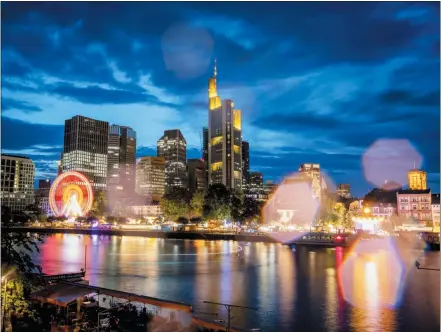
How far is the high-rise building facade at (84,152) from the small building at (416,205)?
5412 inches

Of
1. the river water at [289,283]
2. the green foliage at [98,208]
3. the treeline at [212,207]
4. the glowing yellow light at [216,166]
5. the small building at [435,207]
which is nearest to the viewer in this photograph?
the river water at [289,283]

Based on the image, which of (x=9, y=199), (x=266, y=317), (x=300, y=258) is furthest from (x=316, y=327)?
(x=9, y=199)

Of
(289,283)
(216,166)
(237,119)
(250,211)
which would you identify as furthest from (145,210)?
(289,283)

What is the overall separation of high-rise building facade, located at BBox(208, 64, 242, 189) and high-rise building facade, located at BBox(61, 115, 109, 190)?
56392mm

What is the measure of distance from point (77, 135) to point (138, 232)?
121666mm

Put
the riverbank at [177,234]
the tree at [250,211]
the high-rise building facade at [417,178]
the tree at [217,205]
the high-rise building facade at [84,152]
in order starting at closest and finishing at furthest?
the riverbank at [177,234]
the tree at [217,205]
the tree at [250,211]
the high-rise building facade at [417,178]
the high-rise building facade at [84,152]

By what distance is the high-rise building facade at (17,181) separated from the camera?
151375 mm

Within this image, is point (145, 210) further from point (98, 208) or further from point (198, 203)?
point (198, 203)

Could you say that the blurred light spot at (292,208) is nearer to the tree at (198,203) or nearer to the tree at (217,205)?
the tree at (217,205)

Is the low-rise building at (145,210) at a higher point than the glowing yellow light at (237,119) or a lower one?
lower

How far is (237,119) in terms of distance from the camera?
584 feet

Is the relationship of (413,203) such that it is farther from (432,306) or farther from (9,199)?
(9,199)

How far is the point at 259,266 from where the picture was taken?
128 feet

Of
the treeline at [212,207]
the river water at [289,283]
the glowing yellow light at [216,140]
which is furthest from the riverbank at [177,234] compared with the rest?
the glowing yellow light at [216,140]
